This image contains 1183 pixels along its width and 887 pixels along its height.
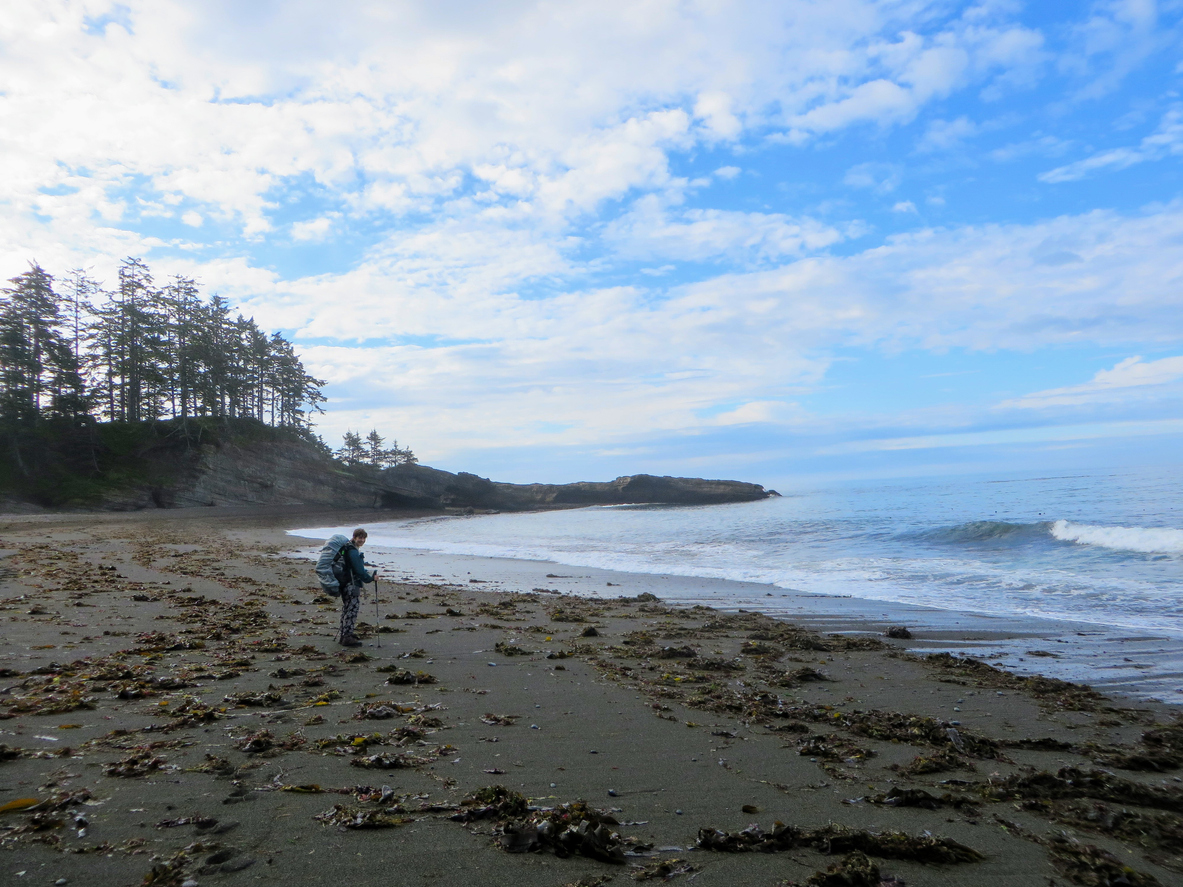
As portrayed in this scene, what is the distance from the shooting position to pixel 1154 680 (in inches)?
263

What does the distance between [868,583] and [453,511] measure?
5626 centimetres

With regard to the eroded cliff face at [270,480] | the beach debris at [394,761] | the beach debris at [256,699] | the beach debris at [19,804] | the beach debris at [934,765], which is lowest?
the beach debris at [934,765]

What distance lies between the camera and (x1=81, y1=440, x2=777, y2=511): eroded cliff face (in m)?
45.8

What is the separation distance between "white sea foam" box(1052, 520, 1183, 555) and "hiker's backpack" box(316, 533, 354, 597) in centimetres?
1892

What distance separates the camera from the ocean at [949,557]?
11.0 m

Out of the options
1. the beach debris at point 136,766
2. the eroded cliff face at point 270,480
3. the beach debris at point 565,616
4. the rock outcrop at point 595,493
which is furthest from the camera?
the rock outcrop at point 595,493

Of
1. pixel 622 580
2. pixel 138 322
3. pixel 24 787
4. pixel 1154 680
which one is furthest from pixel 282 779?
pixel 138 322

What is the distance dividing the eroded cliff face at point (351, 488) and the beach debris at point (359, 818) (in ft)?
156

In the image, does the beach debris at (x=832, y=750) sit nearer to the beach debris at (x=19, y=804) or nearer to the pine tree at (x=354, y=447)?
the beach debris at (x=19, y=804)

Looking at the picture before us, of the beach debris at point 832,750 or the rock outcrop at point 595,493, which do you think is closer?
the beach debris at point 832,750

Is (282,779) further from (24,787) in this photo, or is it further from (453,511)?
(453,511)

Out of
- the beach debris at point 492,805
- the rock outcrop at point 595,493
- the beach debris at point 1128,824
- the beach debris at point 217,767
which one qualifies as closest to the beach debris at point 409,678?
the beach debris at point 217,767

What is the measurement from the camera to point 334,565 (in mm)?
7777

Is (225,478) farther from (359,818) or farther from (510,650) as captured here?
(359,818)
